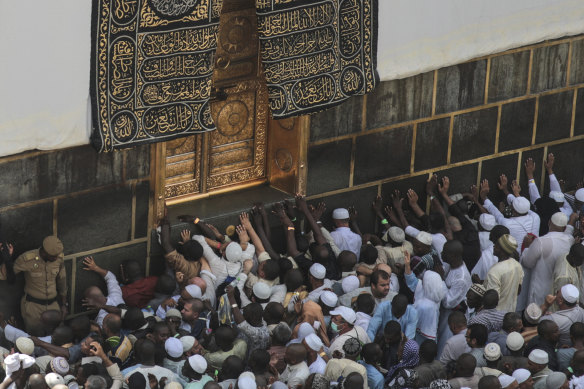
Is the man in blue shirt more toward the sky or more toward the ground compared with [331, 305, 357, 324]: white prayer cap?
more toward the ground

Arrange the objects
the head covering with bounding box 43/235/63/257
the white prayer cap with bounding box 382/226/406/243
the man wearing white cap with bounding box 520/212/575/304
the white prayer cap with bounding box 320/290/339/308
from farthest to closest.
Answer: the white prayer cap with bounding box 382/226/406/243
the man wearing white cap with bounding box 520/212/575/304
the head covering with bounding box 43/235/63/257
the white prayer cap with bounding box 320/290/339/308

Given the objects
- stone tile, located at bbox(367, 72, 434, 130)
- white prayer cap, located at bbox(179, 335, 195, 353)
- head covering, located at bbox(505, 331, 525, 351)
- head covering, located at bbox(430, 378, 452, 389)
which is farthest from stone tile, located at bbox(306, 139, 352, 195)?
head covering, located at bbox(430, 378, 452, 389)

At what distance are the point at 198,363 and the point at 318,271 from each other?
231 cm

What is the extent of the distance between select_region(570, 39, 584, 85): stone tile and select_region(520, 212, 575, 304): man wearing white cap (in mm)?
3056

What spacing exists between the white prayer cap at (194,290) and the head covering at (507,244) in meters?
3.12

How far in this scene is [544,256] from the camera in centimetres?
1442

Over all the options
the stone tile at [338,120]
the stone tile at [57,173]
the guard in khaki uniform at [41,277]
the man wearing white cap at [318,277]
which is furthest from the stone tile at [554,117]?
the guard in khaki uniform at [41,277]

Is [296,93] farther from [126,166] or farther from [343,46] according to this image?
[126,166]

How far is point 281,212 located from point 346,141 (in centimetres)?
125

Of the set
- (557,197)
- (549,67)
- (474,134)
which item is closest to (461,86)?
(474,134)

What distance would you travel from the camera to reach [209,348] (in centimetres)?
1246

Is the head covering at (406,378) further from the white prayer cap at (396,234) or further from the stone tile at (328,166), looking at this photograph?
the stone tile at (328,166)

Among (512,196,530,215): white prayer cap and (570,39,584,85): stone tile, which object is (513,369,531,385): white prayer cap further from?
(570,39,584,85): stone tile

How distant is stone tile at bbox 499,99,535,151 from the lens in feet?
54.7
